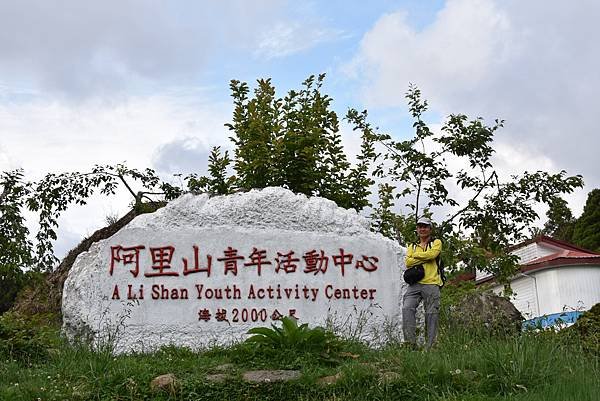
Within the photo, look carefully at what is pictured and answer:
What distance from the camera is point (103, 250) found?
796 centimetres

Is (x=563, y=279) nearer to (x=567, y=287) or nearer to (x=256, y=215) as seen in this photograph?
(x=567, y=287)

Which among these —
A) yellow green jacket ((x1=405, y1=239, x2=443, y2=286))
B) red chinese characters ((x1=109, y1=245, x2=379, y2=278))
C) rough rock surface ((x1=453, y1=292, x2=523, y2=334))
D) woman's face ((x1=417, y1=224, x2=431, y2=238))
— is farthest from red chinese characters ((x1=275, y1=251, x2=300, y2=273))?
rough rock surface ((x1=453, y1=292, x2=523, y2=334))

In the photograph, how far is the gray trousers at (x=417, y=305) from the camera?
287 inches

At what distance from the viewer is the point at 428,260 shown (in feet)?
24.5

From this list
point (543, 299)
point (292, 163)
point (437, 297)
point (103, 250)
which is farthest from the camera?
point (543, 299)

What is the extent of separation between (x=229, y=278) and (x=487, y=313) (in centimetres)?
315

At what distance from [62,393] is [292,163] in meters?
5.34

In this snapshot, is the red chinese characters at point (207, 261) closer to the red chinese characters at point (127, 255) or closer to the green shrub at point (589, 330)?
the red chinese characters at point (127, 255)

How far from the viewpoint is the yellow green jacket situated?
739 centimetres

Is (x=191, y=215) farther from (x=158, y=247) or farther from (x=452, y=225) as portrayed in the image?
(x=452, y=225)

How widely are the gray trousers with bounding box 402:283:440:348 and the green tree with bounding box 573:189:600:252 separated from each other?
16886 millimetres

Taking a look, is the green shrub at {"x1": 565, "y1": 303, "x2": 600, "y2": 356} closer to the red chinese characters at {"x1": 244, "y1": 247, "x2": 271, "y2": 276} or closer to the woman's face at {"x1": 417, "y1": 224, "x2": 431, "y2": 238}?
the woman's face at {"x1": 417, "y1": 224, "x2": 431, "y2": 238}

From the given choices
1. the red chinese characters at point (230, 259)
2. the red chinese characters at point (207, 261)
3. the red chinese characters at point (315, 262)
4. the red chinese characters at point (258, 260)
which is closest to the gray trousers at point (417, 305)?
the red chinese characters at point (207, 261)

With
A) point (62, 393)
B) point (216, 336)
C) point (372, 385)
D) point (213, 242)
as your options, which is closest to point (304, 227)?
point (213, 242)
